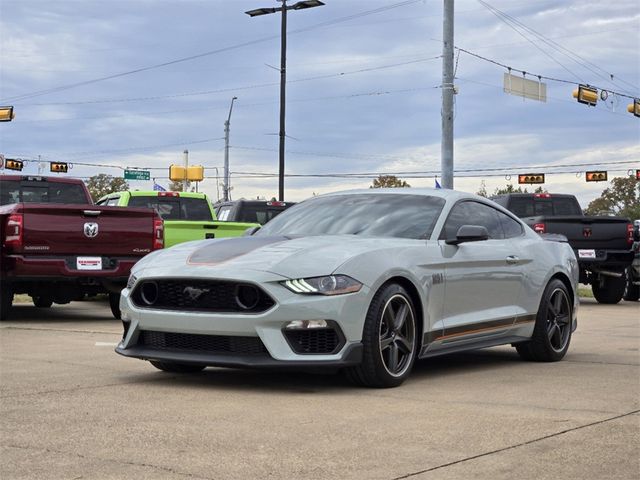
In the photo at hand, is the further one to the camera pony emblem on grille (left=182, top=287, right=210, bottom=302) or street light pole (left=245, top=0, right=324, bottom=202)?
street light pole (left=245, top=0, right=324, bottom=202)

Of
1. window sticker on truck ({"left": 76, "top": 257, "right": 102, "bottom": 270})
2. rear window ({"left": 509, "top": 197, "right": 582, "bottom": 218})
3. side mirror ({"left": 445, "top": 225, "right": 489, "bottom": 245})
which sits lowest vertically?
window sticker on truck ({"left": 76, "top": 257, "right": 102, "bottom": 270})

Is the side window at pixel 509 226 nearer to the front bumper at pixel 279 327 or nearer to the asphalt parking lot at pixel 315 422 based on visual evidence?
the asphalt parking lot at pixel 315 422

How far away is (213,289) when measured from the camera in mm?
6480

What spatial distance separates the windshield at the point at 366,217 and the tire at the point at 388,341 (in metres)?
0.73

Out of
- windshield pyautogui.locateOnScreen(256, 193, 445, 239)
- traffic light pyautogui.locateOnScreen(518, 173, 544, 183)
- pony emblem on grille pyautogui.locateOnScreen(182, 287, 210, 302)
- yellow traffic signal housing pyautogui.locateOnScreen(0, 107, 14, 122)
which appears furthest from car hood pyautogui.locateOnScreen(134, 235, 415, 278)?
traffic light pyautogui.locateOnScreen(518, 173, 544, 183)

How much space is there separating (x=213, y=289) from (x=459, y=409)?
5.79ft

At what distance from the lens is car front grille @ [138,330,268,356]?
638 centimetres

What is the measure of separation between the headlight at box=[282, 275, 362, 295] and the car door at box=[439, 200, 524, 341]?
1.14 m

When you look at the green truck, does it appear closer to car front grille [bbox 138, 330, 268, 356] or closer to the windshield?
the windshield

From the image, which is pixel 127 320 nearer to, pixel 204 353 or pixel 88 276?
pixel 204 353

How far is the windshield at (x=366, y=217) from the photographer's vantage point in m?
7.39

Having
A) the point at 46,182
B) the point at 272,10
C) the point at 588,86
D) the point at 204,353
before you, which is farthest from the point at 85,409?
the point at 588,86

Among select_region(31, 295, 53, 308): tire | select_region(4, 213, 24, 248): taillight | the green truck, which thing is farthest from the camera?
the green truck

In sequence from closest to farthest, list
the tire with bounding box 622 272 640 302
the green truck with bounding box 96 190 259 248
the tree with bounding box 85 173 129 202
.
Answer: the green truck with bounding box 96 190 259 248 → the tire with bounding box 622 272 640 302 → the tree with bounding box 85 173 129 202
